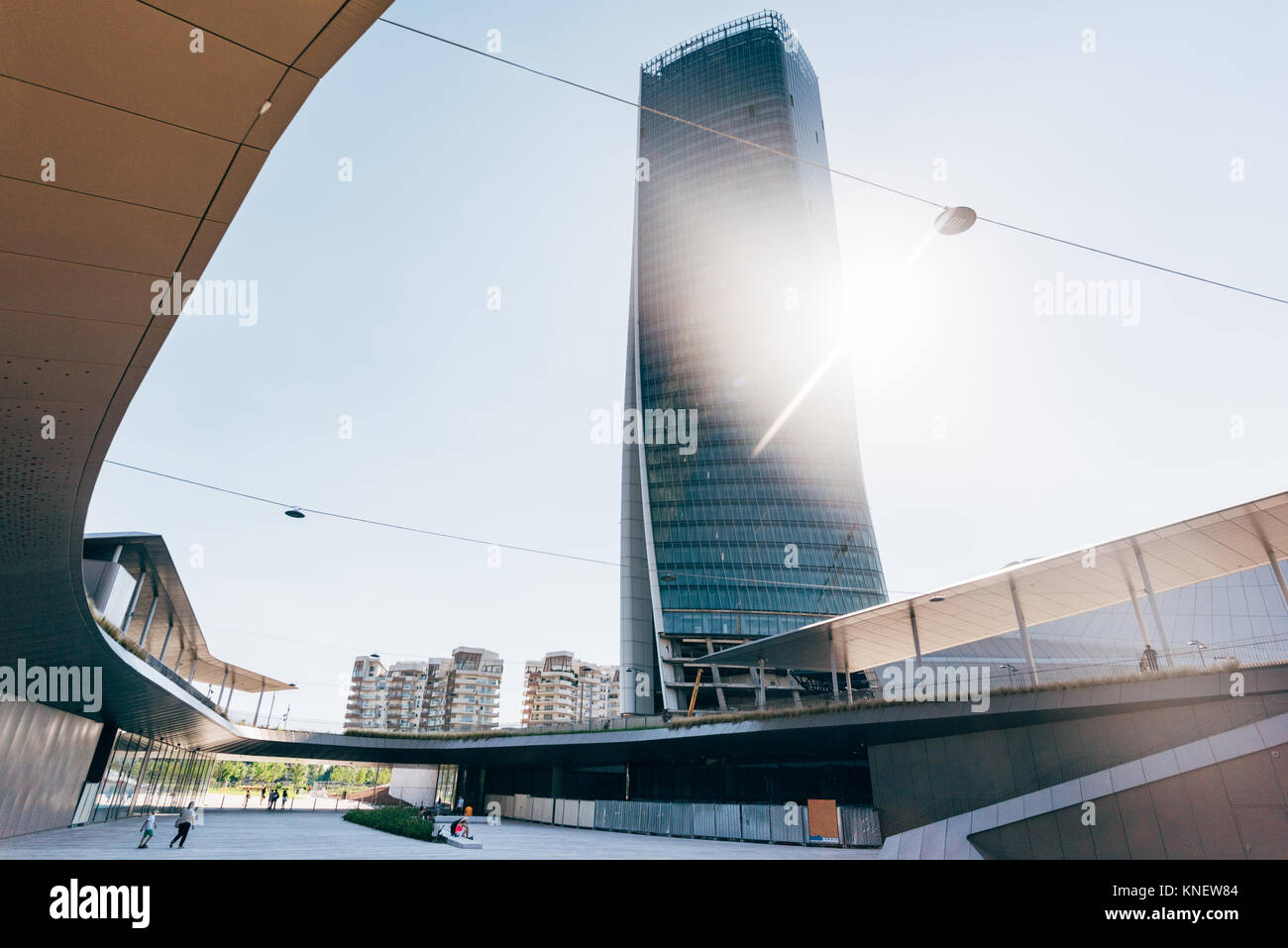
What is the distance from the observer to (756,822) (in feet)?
96.2

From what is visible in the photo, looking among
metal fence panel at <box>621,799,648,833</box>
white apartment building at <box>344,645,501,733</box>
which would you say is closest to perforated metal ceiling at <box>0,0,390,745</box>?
metal fence panel at <box>621,799,648,833</box>

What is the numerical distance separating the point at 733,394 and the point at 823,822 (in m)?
84.1

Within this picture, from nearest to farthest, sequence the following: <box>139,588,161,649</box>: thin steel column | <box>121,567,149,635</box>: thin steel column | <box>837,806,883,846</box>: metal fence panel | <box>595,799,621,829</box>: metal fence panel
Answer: <box>837,806,883,846</box>: metal fence panel
<box>121,567,149,635</box>: thin steel column
<box>595,799,621,829</box>: metal fence panel
<box>139,588,161,649</box>: thin steel column

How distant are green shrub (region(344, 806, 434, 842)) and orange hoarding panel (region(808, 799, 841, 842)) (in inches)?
633

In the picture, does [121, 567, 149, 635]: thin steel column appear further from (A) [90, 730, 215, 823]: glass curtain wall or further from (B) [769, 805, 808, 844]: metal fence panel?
(B) [769, 805, 808, 844]: metal fence panel

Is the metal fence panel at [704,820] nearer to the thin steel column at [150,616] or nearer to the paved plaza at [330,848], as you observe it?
the paved plaza at [330,848]

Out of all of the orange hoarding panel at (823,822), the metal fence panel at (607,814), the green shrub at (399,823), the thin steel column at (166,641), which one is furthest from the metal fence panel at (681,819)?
the thin steel column at (166,641)

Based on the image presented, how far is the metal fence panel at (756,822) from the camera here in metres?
28.8

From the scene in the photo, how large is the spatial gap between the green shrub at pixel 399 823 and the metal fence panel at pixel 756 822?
14.2 meters

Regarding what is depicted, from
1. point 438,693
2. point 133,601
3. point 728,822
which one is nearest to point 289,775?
point 438,693

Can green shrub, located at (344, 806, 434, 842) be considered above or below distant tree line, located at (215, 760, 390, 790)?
above

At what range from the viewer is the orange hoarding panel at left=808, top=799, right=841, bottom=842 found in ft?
87.4

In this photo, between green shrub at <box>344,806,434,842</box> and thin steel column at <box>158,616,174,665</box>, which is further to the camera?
thin steel column at <box>158,616,174,665</box>

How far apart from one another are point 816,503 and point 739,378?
83.6 feet
